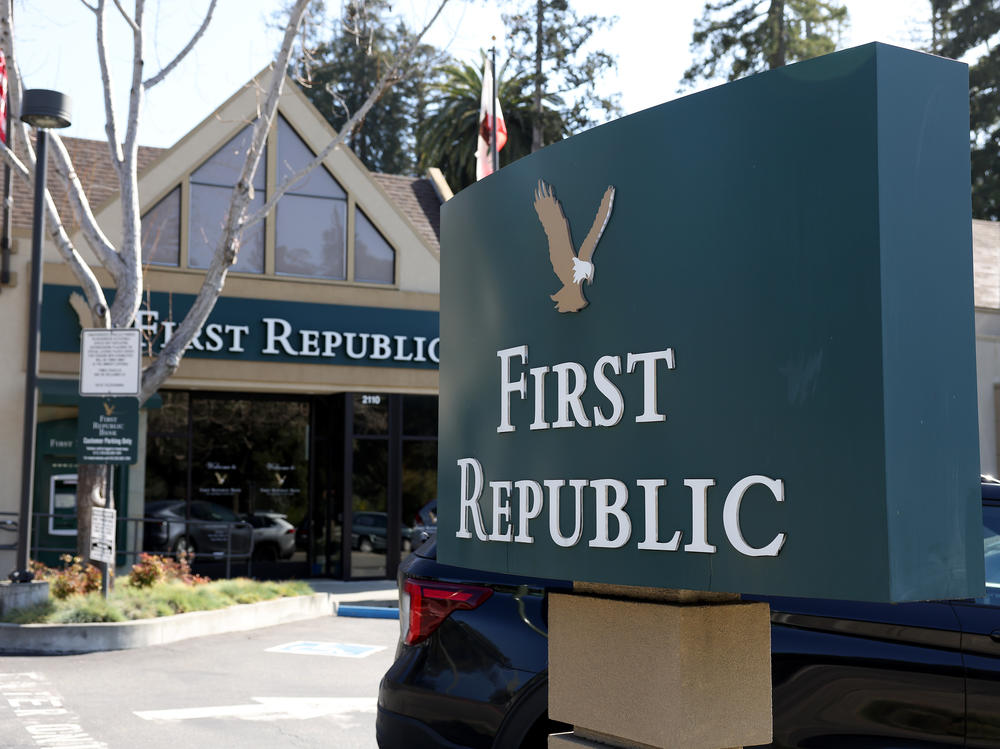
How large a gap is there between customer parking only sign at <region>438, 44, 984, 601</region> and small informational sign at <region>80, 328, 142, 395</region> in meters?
9.85

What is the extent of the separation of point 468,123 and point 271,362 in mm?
18007

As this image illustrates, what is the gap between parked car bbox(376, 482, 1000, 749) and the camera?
366 cm

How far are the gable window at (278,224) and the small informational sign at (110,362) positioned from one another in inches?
216

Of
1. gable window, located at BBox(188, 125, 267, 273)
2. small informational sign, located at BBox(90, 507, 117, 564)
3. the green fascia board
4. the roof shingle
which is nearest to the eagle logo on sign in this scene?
small informational sign, located at BBox(90, 507, 117, 564)

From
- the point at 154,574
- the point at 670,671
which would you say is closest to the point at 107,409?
the point at 154,574

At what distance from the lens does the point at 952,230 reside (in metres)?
2.22

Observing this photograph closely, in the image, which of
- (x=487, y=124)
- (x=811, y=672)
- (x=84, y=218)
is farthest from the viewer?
(x=487, y=124)

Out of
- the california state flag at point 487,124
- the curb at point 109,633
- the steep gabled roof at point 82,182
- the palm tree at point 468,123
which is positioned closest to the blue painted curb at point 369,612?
the curb at point 109,633

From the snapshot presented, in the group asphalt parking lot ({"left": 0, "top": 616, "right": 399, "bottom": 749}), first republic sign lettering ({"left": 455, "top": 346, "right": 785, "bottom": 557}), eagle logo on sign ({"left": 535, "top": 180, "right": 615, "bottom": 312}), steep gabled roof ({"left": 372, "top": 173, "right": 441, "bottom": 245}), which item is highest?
steep gabled roof ({"left": 372, "top": 173, "right": 441, "bottom": 245})

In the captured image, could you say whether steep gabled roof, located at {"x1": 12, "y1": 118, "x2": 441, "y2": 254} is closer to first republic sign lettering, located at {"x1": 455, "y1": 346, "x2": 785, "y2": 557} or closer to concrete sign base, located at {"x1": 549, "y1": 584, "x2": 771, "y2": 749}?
first republic sign lettering, located at {"x1": 455, "y1": 346, "x2": 785, "y2": 557}

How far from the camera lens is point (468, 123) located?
112 ft

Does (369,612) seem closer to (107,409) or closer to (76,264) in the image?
(107,409)

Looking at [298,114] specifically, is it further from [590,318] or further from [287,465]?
[590,318]

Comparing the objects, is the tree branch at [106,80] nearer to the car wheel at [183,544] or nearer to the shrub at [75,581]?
the shrub at [75,581]
